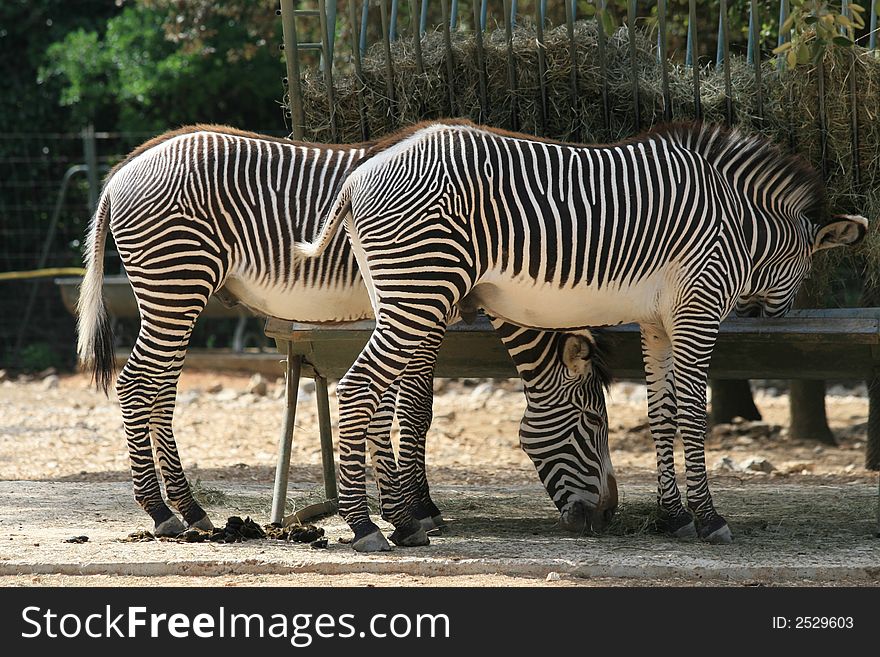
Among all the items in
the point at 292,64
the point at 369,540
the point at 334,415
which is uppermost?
the point at 292,64

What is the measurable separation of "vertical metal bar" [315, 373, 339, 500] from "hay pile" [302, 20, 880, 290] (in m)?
1.42

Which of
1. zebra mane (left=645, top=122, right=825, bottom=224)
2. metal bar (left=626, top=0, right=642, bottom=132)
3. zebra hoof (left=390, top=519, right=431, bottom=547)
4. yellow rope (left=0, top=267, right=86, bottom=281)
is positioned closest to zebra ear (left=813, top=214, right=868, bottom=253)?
zebra mane (left=645, top=122, right=825, bottom=224)

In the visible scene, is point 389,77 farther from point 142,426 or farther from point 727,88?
point 142,426

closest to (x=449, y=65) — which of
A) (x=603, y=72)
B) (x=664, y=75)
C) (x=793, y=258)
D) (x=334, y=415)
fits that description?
(x=603, y=72)

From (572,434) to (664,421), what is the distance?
18.7 inches

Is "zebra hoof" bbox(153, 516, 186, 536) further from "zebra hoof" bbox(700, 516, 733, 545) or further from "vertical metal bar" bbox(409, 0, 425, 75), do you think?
"vertical metal bar" bbox(409, 0, 425, 75)

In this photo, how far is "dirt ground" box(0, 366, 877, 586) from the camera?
6.36 m

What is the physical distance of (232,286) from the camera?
18.9 ft

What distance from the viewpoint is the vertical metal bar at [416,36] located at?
6.15 m

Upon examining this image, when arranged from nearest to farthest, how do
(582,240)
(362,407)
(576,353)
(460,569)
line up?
(460,569), (362,407), (582,240), (576,353)

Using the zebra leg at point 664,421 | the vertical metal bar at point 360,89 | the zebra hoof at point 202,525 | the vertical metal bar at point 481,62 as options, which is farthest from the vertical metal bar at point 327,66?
the zebra hoof at point 202,525

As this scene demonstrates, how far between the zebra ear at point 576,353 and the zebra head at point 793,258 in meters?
0.84

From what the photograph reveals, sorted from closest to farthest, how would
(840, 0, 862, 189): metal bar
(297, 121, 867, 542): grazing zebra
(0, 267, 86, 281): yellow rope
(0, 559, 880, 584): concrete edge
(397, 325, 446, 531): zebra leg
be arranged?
(0, 559, 880, 584): concrete edge, (297, 121, 867, 542): grazing zebra, (397, 325, 446, 531): zebra leg, (840, 0, 862, 189): metal bar, (0, 267, 86, 281): yellow rope

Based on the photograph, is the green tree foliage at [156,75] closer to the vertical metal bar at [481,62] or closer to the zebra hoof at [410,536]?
the vertical metal bar at [481,62]
